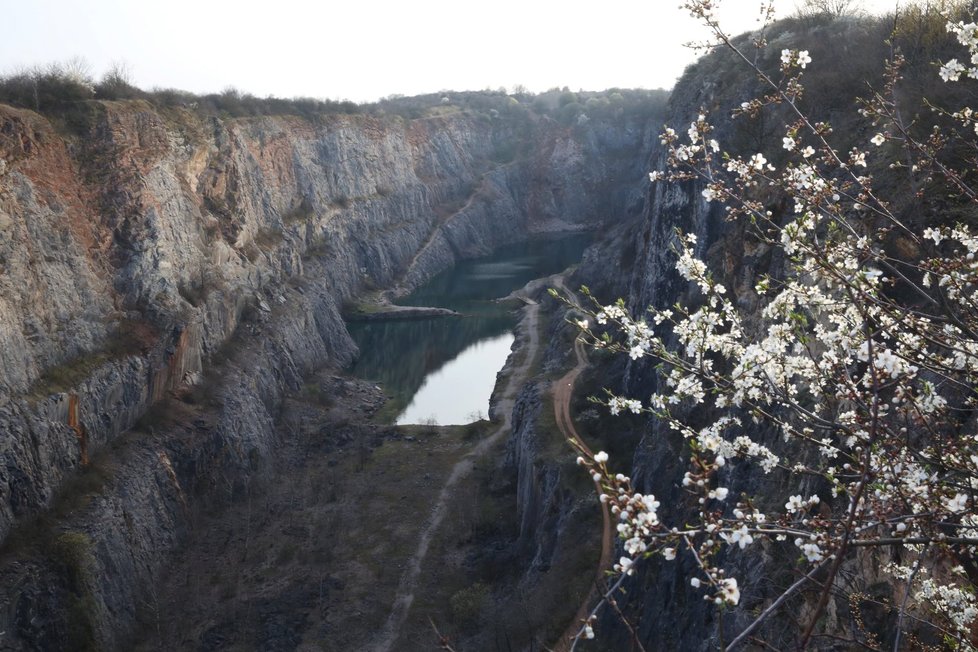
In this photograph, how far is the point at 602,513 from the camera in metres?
26.6

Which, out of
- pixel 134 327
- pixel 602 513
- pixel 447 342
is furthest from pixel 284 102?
pixel 602 513

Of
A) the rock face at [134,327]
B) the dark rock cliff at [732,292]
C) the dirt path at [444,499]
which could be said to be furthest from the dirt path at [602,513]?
the rock face at [134,327]

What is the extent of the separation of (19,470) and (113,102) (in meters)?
22.7

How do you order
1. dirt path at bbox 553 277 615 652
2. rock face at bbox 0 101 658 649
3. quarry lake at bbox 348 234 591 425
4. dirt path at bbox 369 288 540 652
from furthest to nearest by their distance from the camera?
1. quarry lake at bbox 348 234 591 425
2. dirt path at bbox 369 288 540 652
3. rock face at bbox 0 101 658 649
4. dirt path at bbox 553 277 615 652

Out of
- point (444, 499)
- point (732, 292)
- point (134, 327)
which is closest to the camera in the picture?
point (732, 292)

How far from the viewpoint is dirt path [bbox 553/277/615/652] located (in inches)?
838

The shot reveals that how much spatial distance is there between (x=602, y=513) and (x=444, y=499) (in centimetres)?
1025

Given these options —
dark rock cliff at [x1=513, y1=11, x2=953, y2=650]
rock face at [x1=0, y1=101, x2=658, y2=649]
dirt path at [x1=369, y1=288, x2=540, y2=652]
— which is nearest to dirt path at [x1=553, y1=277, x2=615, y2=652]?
dark rock cliff at [x1=513, y1=11, x2=953, y2=650]

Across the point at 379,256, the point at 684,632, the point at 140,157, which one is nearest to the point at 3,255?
the point at 140,157

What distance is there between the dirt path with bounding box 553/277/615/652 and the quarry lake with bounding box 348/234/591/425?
786 centimetres

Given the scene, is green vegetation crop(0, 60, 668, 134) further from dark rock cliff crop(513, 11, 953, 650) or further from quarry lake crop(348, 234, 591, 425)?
dark rock cliff crop(513, 11, 953, 650)

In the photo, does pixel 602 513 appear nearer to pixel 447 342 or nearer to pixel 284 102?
pixel 447 342

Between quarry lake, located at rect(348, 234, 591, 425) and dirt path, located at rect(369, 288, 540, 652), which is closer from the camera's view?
dirt path, located at rect(369, 288, 540, 652)

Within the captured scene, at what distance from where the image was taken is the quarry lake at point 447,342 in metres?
50.8
